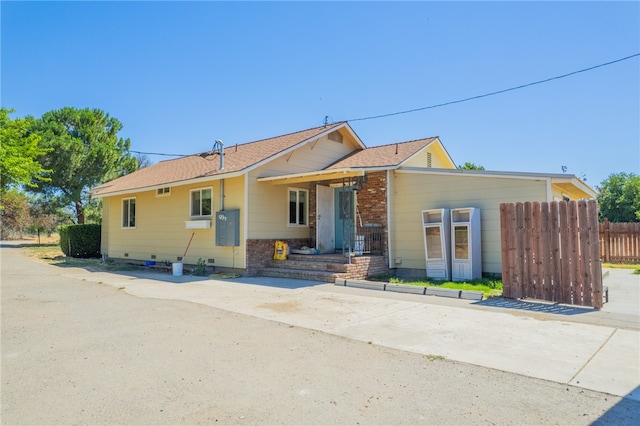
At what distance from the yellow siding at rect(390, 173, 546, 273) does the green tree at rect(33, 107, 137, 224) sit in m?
24.0

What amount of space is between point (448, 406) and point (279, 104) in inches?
604

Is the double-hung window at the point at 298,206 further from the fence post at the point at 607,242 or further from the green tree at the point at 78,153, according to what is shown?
the green tree at the point at 78,153

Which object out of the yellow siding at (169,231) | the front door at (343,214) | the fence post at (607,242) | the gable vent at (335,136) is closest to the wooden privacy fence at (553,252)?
the front door at (343,214)

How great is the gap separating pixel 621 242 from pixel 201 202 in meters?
17.5

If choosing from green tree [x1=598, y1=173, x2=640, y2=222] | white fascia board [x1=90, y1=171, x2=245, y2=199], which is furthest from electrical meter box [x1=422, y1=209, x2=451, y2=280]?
green tree [x1=598, y1=173, x2=640, y2=222]

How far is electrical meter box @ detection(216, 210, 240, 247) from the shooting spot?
1200 cm

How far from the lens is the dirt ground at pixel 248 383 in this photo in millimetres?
2959

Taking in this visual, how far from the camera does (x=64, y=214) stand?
39469mm

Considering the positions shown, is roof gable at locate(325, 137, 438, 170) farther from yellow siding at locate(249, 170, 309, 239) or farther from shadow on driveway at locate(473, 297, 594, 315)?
shadow on driveway at locate(473, 297, 594, 315)

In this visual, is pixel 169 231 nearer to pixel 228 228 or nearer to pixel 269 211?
pixel 228 228

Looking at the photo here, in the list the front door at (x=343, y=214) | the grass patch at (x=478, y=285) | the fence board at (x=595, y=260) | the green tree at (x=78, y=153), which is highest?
the green tree at (x=78, y=153)

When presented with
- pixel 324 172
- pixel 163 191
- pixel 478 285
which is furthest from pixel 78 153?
pixel 478 285

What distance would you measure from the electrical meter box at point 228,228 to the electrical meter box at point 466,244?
646 centimetres

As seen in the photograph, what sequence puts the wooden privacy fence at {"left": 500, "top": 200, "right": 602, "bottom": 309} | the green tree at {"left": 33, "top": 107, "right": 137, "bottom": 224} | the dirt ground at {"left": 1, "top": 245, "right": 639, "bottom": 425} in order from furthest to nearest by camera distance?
the green tree at {"left": 33, "top": 107, "right": 137, "bottom": 224} < the wooden privacy fence at {"left": 500, "top": 200, "right": 602, "bottom": 309} < the dirt ground at {"left": 1, "top": 245, "right": 639, "bottom": 425}
